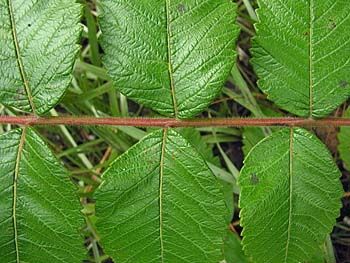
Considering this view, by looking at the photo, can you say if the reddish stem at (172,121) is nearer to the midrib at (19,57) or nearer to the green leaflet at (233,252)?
the midrib at (19,57)

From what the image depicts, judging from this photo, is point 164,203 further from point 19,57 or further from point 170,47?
point 19,57

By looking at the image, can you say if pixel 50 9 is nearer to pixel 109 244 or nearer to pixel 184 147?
pixel 184 147

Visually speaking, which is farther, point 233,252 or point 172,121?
point 233,252

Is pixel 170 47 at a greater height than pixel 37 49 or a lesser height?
lesser

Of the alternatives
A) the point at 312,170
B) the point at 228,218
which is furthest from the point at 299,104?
the point at 228,218

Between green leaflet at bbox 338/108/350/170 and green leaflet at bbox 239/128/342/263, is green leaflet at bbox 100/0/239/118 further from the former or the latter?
green leaflet at bbox 338/108/350/170

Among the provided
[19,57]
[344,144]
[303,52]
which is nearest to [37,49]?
[19,57]

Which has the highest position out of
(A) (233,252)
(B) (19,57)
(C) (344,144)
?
(B) (19,57)

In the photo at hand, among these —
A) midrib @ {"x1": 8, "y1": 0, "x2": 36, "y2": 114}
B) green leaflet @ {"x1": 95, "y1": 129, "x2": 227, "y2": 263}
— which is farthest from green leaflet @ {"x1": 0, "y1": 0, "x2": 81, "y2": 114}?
green leaflet @ {"x1": 95, "y1": 129, "x2": 227, "y2": 263}
